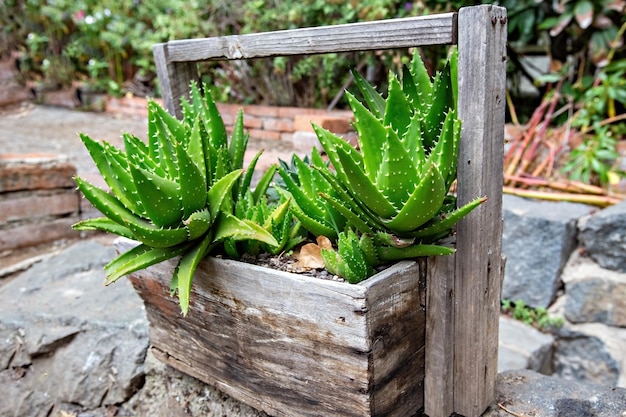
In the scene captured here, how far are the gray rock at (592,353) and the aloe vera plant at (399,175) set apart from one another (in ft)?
6.18

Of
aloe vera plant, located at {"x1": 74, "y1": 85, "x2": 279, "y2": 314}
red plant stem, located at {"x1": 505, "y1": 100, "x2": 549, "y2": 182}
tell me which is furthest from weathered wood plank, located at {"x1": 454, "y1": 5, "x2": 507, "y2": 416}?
red plant stem, located at {"x1": 505, "y1": 100, "x2": 549, "y2": 182}

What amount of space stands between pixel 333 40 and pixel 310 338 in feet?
2.19

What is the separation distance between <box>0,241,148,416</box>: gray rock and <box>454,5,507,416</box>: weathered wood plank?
1.12 metres

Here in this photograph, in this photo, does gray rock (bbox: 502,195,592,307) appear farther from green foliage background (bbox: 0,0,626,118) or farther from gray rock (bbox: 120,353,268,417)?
gray rock (bbox: 120,353,268,417)

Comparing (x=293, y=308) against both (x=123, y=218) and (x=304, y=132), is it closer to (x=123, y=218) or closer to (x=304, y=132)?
(x=123, y=218)

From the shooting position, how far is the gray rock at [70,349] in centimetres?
186

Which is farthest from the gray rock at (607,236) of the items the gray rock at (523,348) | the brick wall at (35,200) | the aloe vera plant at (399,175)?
the brick wall at (35,200)

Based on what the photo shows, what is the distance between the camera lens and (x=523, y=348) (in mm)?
2549

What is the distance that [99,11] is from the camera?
6.70m

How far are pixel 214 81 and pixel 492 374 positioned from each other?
14.8 ft

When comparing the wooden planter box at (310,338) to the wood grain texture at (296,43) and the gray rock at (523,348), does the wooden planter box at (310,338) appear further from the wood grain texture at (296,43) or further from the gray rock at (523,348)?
the gray rock at (523,348)

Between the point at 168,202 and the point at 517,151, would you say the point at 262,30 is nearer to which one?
the point at 517,151

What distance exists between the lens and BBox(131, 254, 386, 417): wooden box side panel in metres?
1.11

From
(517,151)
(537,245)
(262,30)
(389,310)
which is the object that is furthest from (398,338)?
(262,30)
